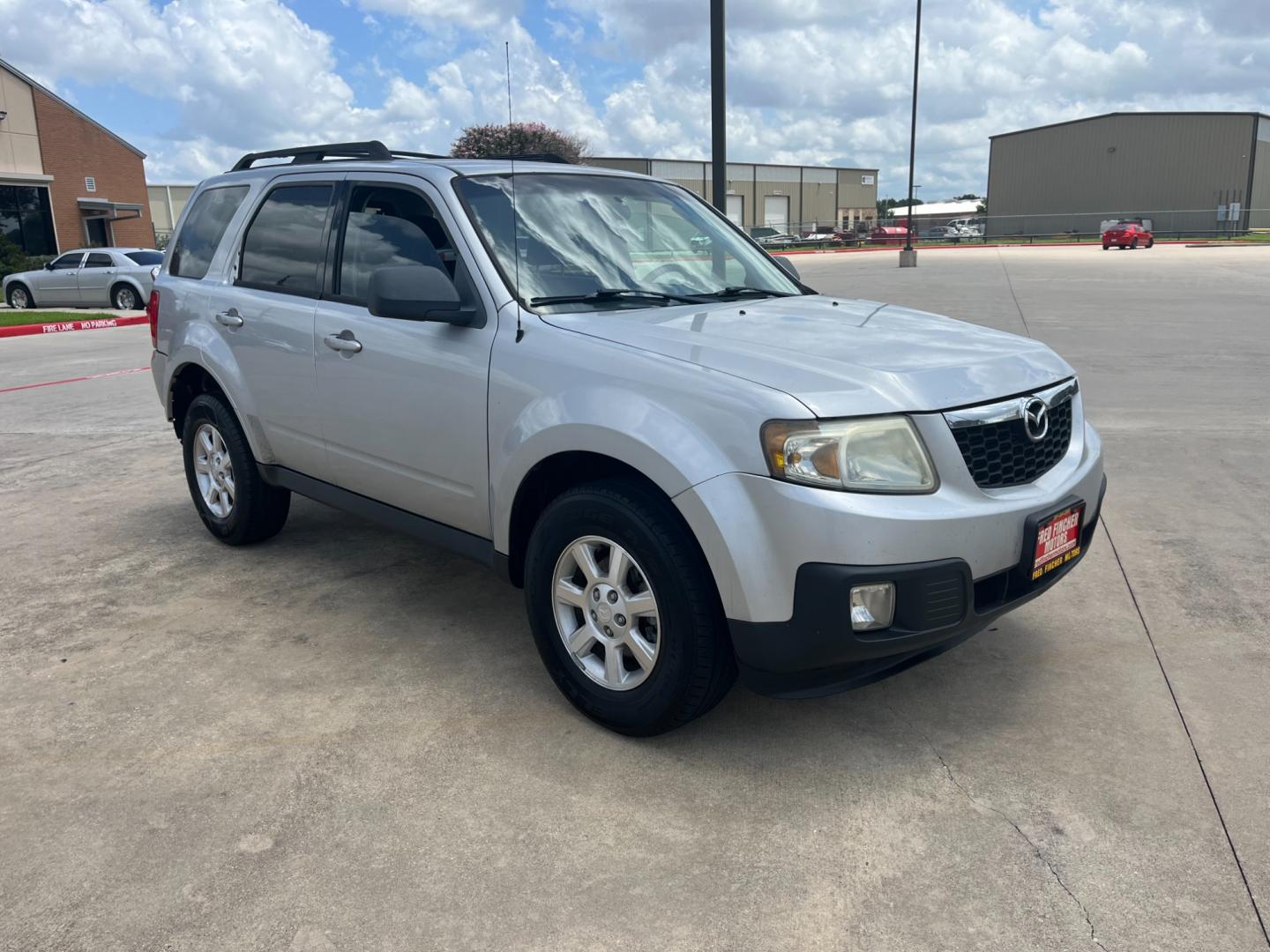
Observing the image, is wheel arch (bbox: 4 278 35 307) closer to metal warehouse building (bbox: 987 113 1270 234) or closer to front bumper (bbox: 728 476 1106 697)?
front bumper (bbox: 728 476 1106 697)

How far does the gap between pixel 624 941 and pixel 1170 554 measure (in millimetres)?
3697

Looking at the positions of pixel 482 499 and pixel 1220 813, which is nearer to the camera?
pixel 1220 813

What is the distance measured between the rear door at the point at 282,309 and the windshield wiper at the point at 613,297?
1.28 metres

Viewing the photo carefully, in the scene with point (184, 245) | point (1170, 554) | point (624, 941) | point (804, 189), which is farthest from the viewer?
point (804, 189)

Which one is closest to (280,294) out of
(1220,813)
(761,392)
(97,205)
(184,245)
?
(184,245)

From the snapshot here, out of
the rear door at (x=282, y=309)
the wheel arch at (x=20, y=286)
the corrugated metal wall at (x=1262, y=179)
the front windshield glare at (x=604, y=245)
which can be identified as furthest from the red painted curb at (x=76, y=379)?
the corrugated metal wall at (x=1262, y=179)

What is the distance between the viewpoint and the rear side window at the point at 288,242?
4.43 meters

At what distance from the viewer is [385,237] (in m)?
4.12

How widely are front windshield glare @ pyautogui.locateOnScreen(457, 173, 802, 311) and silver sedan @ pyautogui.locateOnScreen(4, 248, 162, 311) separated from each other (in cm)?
1962

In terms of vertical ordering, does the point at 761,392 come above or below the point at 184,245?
below

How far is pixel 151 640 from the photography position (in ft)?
13.5

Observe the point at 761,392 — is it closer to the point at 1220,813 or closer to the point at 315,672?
the point at 1220,813

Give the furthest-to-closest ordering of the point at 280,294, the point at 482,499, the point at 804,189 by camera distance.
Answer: the point at 804,189 → the point at 280,294 → the point at 482,499

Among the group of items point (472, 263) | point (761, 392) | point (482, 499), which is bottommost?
point (482, 499)
